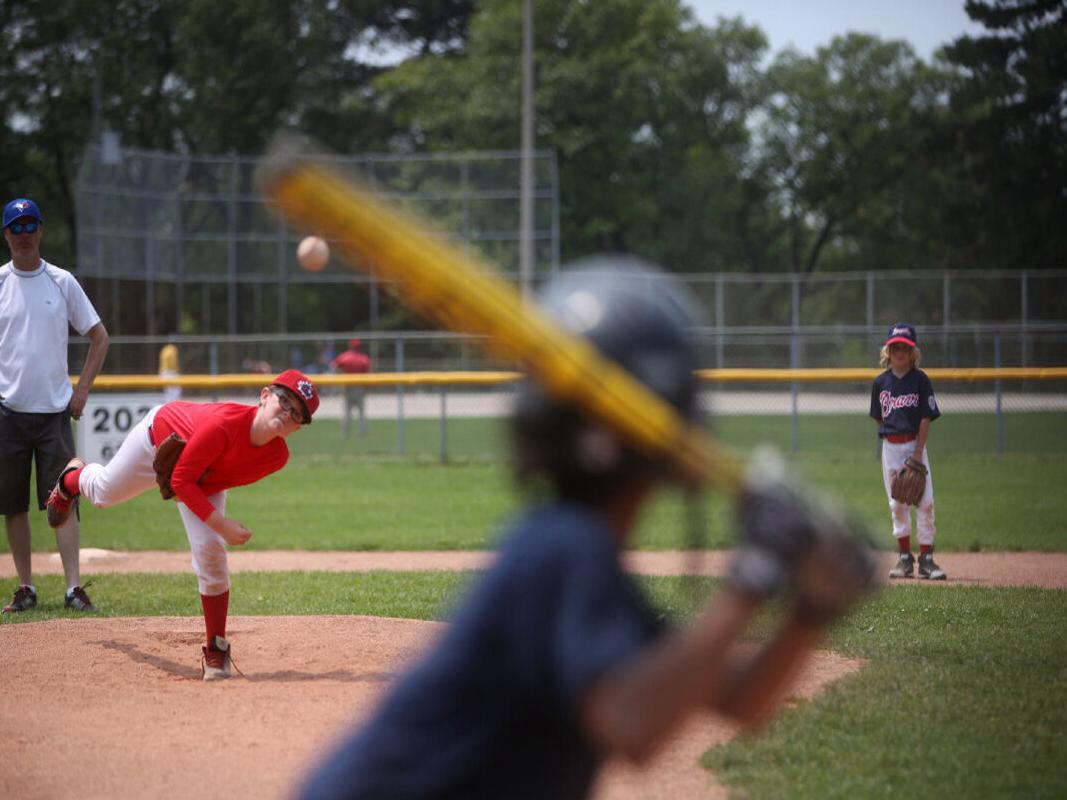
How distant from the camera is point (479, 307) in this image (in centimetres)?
215

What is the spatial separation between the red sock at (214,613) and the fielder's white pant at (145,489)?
0.11ft

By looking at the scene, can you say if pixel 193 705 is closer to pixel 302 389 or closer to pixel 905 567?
pixel 302 389

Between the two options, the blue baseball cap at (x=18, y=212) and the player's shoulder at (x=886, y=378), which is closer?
the blue baseball cap at (x=18, y=212)

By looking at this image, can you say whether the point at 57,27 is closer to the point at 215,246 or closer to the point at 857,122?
the point at 215,246

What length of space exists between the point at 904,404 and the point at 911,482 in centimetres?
79

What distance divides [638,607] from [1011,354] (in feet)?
106

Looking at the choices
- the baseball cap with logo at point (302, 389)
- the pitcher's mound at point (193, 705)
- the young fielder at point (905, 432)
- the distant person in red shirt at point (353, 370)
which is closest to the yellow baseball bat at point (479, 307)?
the pitcher's mound at point (193, 705)

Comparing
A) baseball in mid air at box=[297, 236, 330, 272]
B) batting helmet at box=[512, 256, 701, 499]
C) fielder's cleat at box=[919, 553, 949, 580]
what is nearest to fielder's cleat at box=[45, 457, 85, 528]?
batting helmet at box=[512, 256, 701, 499]

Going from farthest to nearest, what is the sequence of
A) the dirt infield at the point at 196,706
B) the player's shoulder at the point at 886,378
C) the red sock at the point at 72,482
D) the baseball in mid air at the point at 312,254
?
the baseball in mid air at the point at 312,254, the player's shoulder at the point at 886,378, the red sock at the point at 72,482, the dirt infield at the point at 196,706

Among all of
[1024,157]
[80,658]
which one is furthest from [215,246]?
[80,658]

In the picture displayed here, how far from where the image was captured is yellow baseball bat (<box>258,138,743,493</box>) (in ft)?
6.77

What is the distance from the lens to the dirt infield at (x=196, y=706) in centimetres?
470

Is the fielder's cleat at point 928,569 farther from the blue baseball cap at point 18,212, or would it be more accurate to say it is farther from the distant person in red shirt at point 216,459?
the blue baseball cap at point 18,212

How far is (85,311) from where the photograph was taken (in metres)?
8.32
